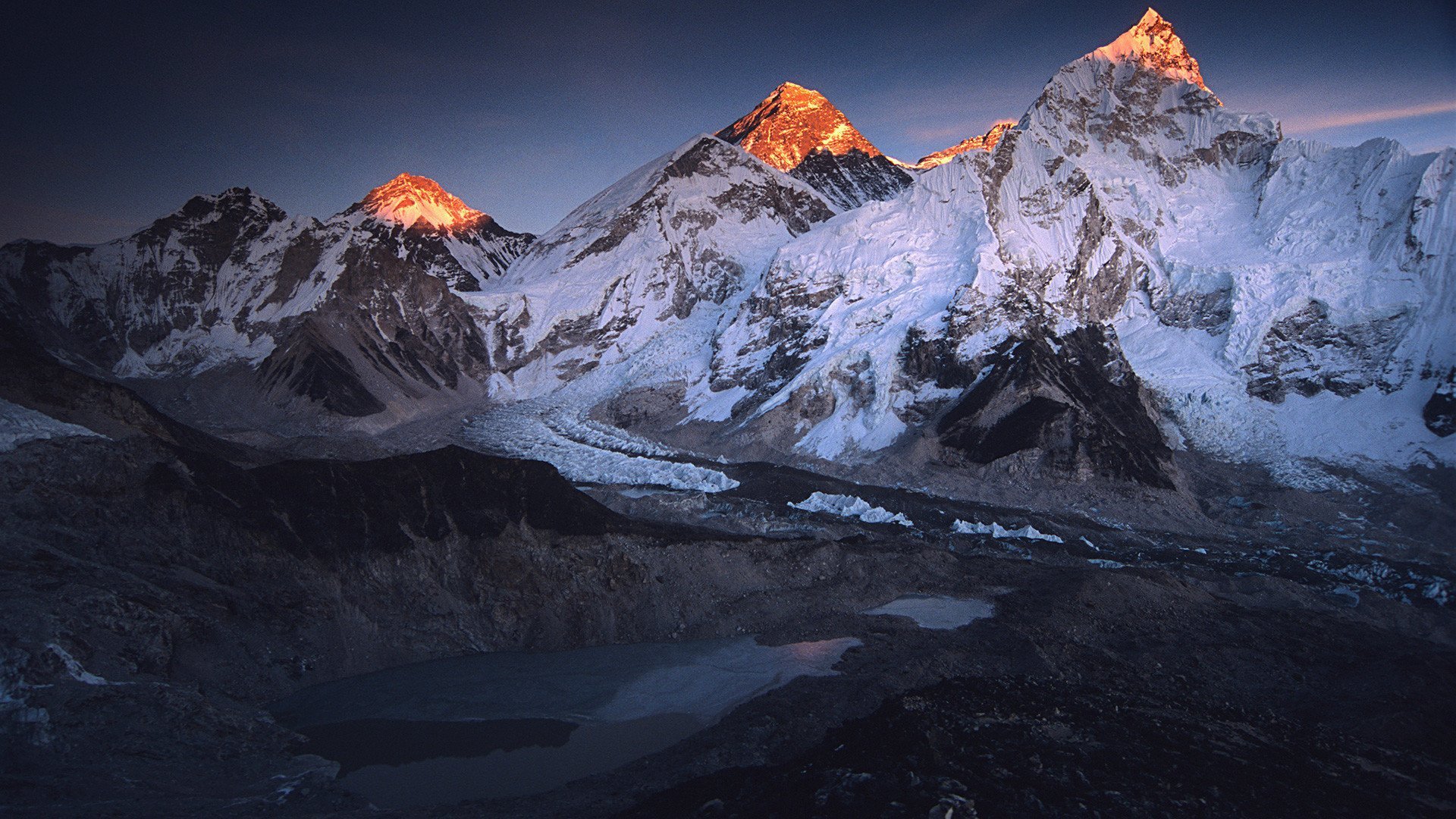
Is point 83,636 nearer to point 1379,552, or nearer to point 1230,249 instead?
point 1379,552

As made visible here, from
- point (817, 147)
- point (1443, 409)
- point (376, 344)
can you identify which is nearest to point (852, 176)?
point (817, 147)

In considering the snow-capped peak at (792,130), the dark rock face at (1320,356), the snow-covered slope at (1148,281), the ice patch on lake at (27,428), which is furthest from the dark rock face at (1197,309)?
the snow-capped peak at (792,130)

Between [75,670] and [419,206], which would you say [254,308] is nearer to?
[419,206]

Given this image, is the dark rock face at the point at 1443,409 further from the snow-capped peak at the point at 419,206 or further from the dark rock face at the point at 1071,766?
the snow-capped peak at the point at 419,206

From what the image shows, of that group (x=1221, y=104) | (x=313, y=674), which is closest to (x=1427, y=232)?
(x=1221, y=104)

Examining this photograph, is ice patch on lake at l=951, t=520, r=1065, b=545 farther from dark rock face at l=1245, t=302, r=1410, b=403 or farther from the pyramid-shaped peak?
the pyramid-shaped peak

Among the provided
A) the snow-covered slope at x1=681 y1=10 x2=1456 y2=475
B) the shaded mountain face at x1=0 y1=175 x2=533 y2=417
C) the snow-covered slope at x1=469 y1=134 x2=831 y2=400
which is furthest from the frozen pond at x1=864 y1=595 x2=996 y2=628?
the shaded mountain face at x1=0 y1=175 x2=533 y2=417
